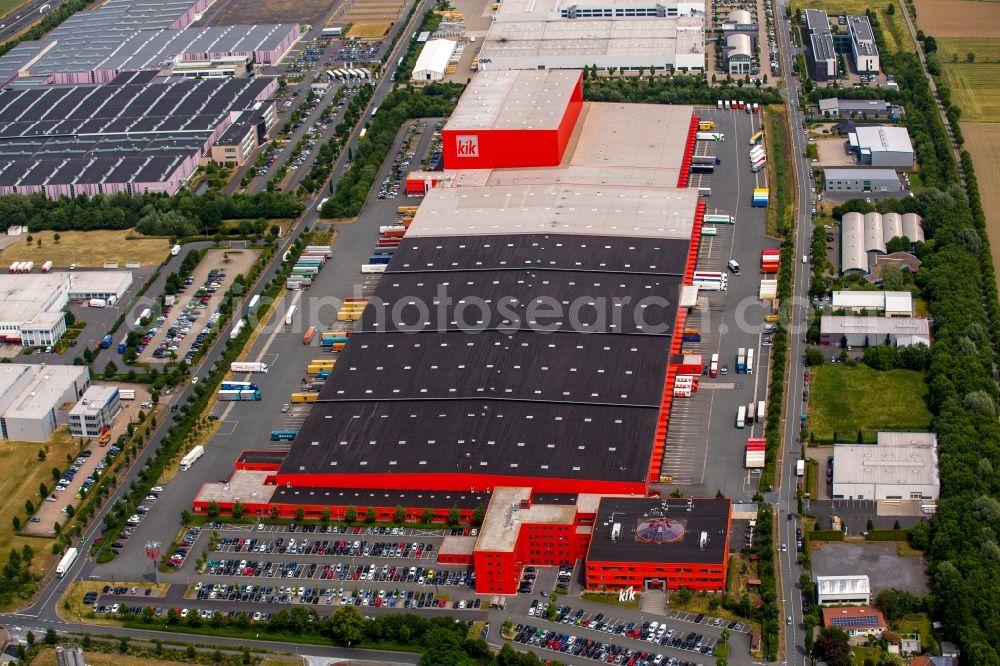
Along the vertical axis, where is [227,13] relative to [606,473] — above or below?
below

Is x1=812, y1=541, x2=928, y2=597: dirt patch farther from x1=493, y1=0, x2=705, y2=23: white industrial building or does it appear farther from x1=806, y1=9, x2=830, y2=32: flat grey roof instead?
x1=493, y1=0, x2=705, y2=23: white industrial building

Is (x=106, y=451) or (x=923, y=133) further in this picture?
(x=923, y=133)

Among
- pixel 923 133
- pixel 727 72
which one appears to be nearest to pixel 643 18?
pixel 727 72

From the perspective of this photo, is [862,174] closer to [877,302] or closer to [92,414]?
[877,302]

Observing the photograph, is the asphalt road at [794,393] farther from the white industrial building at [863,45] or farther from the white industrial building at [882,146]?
the white industrial building at [863,45]

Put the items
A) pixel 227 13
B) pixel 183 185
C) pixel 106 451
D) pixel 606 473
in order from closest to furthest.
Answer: pixel 606 473 → pixel 106 451 → pixel 183 185 → pixel 227 13

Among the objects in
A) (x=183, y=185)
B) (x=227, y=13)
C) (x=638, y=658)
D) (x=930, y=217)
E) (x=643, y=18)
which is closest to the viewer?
(x=638, y=658)

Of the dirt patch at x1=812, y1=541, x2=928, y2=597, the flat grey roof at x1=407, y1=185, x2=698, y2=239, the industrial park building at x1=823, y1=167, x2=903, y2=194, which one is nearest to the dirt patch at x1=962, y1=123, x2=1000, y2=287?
the industrial park building at x1=823, y1=167, x2=903, y2=194

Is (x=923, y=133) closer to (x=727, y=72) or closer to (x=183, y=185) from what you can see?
(x=727, y=72)
